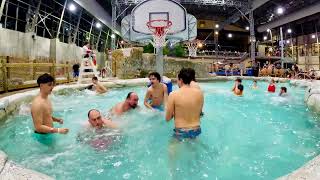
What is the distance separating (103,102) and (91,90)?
5.64 feet

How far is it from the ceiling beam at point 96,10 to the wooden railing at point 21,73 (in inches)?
369

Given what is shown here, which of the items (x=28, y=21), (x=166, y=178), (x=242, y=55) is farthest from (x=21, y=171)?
(x=242, y=55)

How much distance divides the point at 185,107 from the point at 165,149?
58cm

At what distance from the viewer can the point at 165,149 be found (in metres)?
3.72

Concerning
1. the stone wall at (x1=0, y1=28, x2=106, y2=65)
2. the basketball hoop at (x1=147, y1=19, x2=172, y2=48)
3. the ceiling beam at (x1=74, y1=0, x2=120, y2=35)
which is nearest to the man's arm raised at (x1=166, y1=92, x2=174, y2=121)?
the basketball hoop at (x1=147, y1=19, x2=172, y2=48)

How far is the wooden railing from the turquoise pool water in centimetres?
277

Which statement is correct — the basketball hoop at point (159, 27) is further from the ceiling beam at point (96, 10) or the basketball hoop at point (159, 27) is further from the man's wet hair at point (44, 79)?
the ceiling beam at point (96, 10)

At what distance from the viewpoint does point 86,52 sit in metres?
12.0

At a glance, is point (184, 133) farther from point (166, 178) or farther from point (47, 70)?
point (47, 70)

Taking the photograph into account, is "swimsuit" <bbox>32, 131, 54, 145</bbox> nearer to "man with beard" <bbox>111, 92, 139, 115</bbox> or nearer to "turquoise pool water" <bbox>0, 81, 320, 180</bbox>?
"turquoise pool water" <bbox>0, 81, 320, 180</bbox>

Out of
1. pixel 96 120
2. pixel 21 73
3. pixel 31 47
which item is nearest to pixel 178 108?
pixel 96 120

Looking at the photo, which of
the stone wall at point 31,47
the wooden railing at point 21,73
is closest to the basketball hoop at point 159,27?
the wooden railing at point 21,73

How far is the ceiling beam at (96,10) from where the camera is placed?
21508mm

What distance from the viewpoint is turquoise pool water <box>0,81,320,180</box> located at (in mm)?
3084
